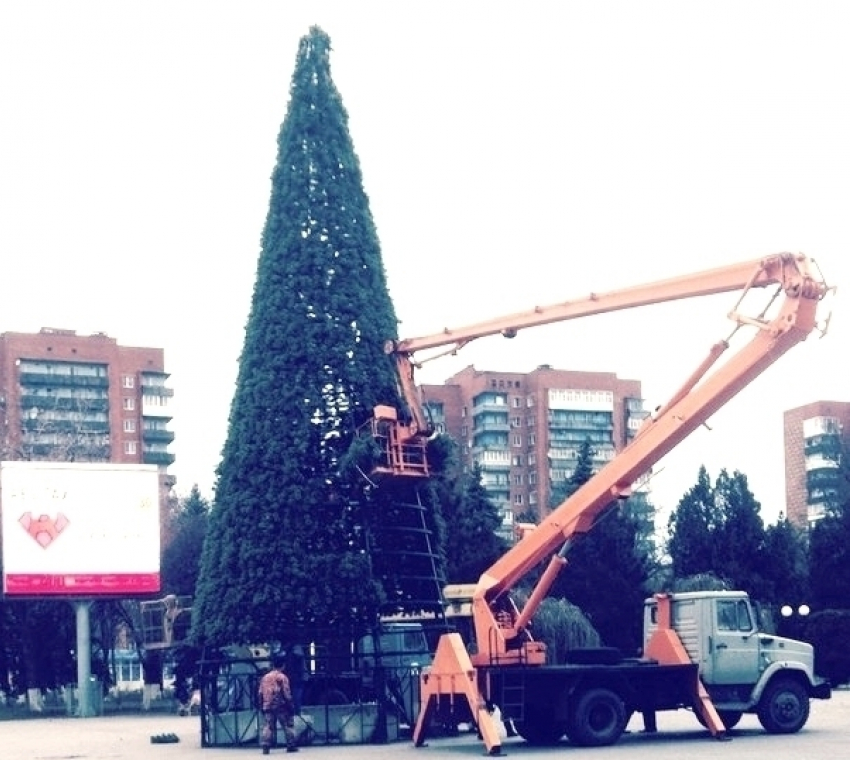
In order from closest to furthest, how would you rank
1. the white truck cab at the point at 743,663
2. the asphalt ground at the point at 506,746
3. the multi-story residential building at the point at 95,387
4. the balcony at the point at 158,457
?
1. the asphalt ground at the point at 506,746
2. the white truck cab at the point at 743,663
3. the multi-story residential building at the point at 95,387
4. the balcony at the point at 158,457

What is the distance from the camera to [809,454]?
137 m

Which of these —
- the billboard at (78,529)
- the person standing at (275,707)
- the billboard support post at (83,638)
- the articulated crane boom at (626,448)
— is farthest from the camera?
the billboard support post at (83,638)

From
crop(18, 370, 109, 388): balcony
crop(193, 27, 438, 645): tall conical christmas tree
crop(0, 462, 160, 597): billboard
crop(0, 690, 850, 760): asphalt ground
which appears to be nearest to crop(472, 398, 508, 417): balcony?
crop(18, 370, 109, 388): balcony

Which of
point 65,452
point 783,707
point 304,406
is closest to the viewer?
point 783,707

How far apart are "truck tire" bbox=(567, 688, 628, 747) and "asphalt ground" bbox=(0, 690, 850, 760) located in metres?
0.29

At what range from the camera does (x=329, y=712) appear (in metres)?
29.5

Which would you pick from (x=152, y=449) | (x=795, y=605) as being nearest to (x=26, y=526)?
(x=795, y=605)

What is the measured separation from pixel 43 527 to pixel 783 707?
75.1 ft

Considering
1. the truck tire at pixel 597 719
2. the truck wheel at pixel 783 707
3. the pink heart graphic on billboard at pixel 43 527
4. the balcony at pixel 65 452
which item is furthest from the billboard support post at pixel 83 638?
the truck wheel at pixel 783 707

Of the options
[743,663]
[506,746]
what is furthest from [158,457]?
[743,663]

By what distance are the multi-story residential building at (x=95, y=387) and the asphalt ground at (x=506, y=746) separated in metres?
77.3

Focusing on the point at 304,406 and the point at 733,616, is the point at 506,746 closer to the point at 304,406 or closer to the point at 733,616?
the point at 733,616

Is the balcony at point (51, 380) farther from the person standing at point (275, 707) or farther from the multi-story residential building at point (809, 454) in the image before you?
the person standing at point (275, 707)

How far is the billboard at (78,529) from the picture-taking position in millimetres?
43344
